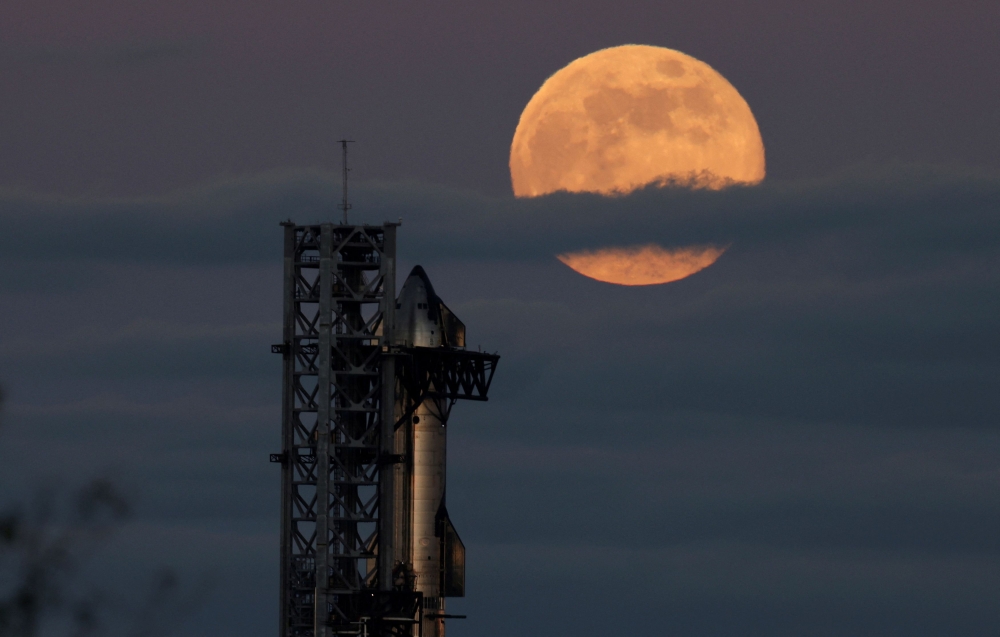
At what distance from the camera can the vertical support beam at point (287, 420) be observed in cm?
14825

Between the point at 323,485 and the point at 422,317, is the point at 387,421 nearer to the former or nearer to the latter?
the point at 323,485

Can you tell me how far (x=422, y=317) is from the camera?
156 metres

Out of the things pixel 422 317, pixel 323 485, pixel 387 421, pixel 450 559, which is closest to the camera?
pixel 323 485

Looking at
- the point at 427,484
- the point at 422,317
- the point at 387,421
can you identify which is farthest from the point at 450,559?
the point at 422,317

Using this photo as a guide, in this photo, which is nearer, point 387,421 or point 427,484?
point 387,421

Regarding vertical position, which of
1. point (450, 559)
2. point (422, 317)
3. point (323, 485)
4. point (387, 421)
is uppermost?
point (422, 317)

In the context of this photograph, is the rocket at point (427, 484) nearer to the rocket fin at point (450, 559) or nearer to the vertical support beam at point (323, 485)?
the rocket fin at point (450, 559)

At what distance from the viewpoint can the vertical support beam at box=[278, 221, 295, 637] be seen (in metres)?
148

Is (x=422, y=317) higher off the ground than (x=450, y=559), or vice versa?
(x=422, y=317)

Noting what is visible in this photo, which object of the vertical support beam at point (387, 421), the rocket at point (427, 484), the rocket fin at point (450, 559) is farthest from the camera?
the rocket fin at point (450, 559)

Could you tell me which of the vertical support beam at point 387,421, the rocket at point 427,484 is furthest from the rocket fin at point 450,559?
the vertical support beam at point 387,421

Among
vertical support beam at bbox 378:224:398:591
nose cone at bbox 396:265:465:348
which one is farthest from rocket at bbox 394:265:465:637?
vertical support beam at bbox 378:224:398:591

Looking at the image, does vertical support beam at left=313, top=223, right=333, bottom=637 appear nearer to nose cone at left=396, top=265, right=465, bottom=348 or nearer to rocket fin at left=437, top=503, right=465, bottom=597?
nose cone at left=396, top=265, right=465, bottom=348

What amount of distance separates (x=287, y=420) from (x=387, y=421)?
272 inches
